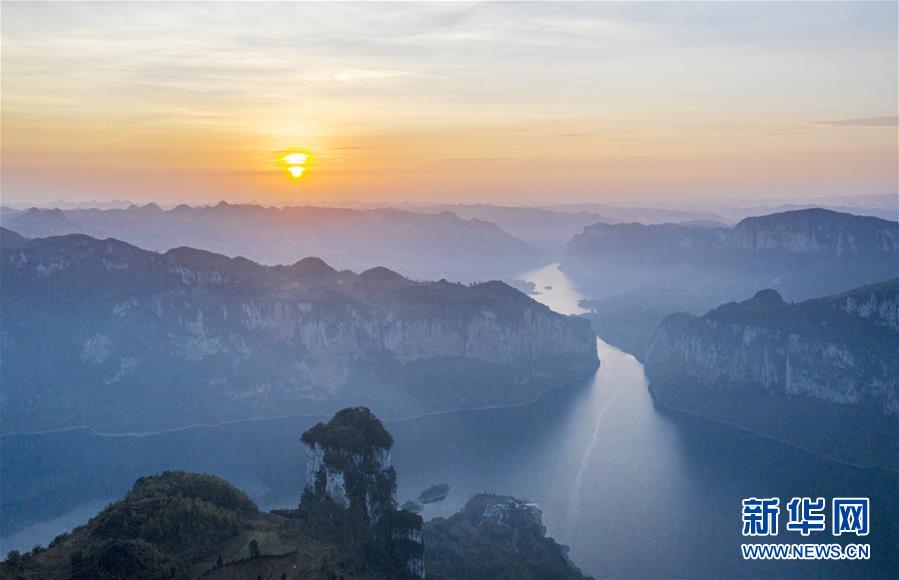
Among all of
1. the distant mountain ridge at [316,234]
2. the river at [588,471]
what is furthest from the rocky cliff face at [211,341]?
the distant mountain ridge at [316,234]

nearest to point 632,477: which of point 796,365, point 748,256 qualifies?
point 796,365

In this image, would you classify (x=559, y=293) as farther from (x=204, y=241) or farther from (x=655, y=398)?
(x=204, y=241)

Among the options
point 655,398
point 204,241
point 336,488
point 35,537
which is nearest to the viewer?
point 336,488

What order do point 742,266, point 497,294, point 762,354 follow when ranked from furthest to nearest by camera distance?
point 742,266, point 497,294, point 762,354

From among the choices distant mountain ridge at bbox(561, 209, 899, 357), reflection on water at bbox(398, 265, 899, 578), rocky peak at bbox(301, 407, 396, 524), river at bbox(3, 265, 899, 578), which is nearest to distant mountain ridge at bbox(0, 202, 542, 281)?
distant mountain ridge at bbox(561, 209, 899, 357)

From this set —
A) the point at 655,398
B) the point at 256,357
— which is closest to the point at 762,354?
the point at 655,398

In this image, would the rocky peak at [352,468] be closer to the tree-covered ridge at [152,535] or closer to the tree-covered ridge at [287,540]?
the tree-covered ridge at [287,540]
